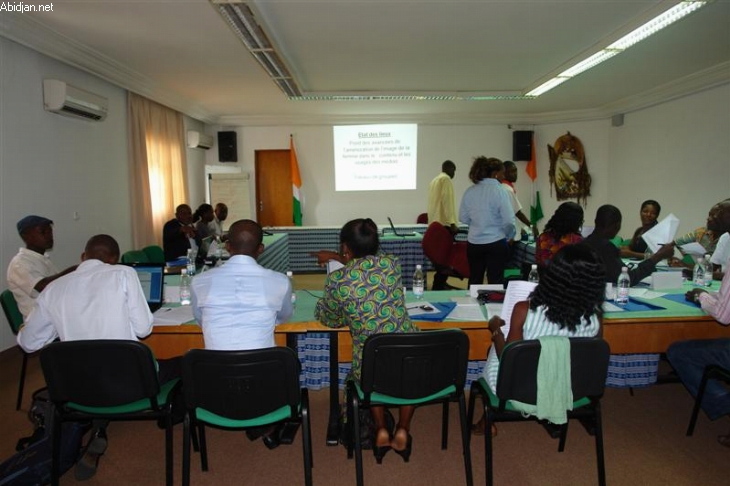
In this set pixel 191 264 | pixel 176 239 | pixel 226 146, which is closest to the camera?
pixel 191 264

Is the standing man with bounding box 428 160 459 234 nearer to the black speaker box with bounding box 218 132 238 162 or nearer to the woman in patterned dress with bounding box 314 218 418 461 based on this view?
the woman in patterned dress with bounding box 314 218 418 461

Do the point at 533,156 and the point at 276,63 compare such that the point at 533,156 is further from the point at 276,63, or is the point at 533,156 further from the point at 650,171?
the point at 276,63

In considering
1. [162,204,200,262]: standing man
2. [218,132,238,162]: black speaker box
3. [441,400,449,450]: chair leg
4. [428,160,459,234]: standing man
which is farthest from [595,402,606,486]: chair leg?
[218,132,238,162]: black speaker box

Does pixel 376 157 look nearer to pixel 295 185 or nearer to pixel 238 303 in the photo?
pixel 295 185

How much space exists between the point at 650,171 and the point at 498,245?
4.30 meters

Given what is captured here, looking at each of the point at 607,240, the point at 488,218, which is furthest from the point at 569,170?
the point at 607,240

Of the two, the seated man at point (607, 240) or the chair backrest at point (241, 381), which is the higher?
the seated man at point (607, 240)

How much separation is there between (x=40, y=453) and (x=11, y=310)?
1.06 metres

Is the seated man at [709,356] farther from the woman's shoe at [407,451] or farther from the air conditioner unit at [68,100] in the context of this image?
the air conditioner unit at [68,100]

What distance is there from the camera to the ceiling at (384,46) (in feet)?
11.6

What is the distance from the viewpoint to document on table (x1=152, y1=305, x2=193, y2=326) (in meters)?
2.44

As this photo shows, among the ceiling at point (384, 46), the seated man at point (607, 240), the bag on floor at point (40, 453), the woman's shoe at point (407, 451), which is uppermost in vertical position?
the ceiling at point (384, 46)

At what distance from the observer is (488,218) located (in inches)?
176

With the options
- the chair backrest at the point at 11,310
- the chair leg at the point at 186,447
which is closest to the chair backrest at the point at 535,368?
the chair leg at the point at 186,447
